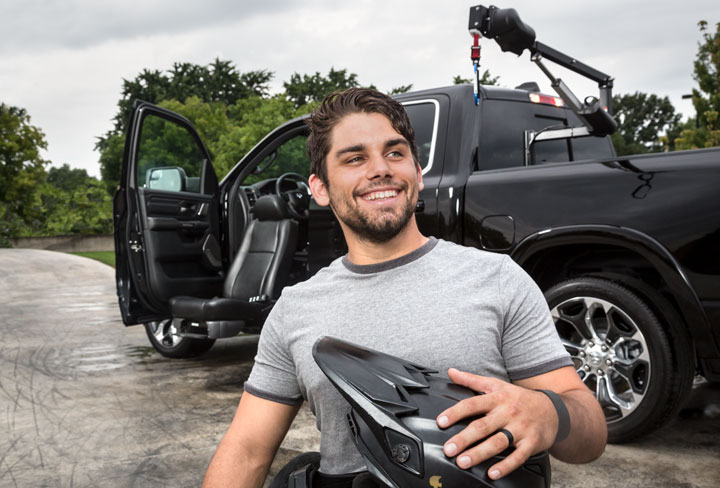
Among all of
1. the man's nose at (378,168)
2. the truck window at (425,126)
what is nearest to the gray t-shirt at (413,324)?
the man's nose at (378,168)

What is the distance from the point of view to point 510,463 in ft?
3.63

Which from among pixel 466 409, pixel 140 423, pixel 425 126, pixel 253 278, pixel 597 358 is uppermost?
pixel 425 126

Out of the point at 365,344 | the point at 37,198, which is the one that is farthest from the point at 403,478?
the point at 37,198

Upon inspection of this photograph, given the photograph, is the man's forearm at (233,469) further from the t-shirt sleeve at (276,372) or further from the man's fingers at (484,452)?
the man's fingers at (484,452)

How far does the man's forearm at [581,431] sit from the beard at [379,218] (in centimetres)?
53

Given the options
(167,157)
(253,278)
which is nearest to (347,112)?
(253,278)

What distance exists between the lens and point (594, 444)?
1.40 meters

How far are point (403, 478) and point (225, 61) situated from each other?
151 feet

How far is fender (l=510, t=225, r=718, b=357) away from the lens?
3.08m

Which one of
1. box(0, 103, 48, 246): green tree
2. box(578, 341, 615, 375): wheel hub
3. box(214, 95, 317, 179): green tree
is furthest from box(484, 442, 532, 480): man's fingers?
box(0, 103, 48, 246): green tree

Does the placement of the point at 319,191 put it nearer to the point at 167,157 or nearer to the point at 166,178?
the point at 166,178

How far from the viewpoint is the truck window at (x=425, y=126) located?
13.4ft

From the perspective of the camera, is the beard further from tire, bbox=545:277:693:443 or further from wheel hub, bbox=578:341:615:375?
wheel hub, bbox=578:341:615:375

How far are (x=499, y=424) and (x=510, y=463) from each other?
6 centimetres
